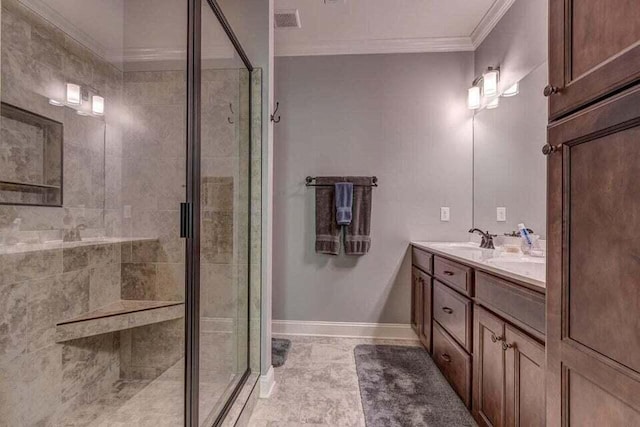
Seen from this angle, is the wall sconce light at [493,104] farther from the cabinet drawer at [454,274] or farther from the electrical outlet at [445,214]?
the cabinet drawer at [454,274]

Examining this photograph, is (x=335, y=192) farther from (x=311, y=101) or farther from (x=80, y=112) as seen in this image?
(x=80, y=112)

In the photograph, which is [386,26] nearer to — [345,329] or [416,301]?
[416,301]

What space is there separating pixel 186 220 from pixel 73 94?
3.25 ft

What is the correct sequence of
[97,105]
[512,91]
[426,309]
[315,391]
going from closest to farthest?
1. [97,105]
2. [315,391]
3. [512,91]
4. [426,309]

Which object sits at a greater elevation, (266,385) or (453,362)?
(453,362)

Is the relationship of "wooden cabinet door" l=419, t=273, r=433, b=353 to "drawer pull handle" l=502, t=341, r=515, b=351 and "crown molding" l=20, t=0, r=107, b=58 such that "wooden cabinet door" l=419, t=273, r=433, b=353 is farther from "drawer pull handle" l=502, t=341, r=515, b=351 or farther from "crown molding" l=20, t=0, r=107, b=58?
"crown molding" l=20, t=0, r=107, b=58

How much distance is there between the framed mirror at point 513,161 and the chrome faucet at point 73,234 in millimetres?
2554

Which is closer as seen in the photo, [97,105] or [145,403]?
[145,403]

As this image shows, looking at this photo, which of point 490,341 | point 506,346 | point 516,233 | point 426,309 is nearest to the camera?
point 506,346

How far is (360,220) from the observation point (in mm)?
2736

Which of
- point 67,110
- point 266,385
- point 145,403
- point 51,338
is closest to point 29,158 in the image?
point 67,110

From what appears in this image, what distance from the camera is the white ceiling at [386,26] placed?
2.33 meters

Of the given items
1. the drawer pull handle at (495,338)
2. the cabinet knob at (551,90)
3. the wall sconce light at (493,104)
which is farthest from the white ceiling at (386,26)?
the drawer pull handle at (495,338)

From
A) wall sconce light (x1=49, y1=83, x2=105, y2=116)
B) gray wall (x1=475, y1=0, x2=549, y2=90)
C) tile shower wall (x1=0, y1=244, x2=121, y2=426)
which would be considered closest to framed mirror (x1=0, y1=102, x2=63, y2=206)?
wall sconce light (x1=49, y1=83, x2=105, y2=116)
